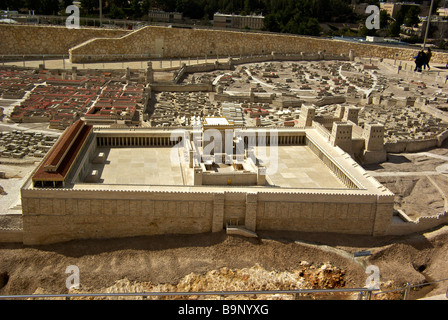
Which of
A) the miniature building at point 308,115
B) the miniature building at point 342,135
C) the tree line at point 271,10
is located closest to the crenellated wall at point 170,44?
the tree line at point 271,10

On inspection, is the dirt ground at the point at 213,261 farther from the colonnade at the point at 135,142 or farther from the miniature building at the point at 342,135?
the miniature building at the point at 342,135

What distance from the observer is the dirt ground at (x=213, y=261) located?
102ft

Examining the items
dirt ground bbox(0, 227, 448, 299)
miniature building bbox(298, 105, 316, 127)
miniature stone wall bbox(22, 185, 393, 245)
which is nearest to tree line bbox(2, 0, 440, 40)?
miniature building bbox(298, 105, 316, 127)

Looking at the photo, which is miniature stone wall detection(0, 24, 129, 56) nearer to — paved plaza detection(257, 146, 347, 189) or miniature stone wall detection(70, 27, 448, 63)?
miniature stone wall detection(70, 27, 448, 63)

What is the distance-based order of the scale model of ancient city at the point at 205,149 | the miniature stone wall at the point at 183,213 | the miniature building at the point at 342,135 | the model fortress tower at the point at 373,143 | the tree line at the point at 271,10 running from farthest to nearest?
the tree line at the point at 271,10, the model fortress tower at the point at 373,143, the miniature building at the point at 342,135, the scale model of ancient city at the point at 205,149, the miniature stone wall at the point at 183,213

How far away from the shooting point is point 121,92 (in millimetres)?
70312

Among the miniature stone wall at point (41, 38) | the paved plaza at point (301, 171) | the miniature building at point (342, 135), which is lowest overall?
the paved plaza at point (301, 171)

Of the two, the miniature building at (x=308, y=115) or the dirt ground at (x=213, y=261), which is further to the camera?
the miniature building at (x=308, y=115)

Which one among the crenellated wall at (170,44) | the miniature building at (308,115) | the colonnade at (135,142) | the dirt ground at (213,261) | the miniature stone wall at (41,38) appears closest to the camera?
the dirt ground at (213,261)

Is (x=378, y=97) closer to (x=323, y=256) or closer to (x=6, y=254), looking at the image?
(x=323, y=256)

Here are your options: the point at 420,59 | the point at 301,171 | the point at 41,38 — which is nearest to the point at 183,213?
the point at 301,171

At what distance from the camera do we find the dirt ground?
30938 millimetres

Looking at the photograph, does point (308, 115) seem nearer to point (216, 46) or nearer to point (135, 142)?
point (135, 142)

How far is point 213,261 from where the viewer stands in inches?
1283
